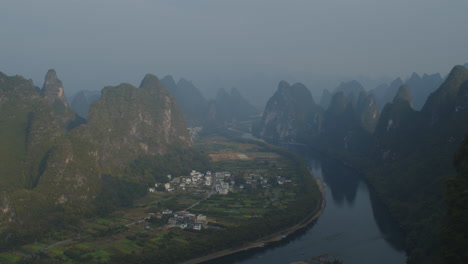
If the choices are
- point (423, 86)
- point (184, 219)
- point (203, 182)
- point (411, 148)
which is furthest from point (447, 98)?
point (423, 86)

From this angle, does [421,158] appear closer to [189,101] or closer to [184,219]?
[184,219]

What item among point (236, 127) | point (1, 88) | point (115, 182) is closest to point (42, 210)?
point (115, 182)

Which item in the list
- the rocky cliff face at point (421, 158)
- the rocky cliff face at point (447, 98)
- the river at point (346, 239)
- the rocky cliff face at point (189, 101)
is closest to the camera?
the river at point (346, 239)

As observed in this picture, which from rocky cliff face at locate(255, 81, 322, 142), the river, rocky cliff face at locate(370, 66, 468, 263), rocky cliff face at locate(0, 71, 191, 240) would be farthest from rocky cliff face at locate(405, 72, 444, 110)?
rocky cliff face at locate(0, 71, 191, 240)

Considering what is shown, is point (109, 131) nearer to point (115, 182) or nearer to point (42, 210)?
point (115, 182)

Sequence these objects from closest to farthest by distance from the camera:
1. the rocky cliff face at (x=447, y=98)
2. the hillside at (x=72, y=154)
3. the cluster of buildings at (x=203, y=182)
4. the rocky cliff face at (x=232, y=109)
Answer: the hillside at (x=72, y=154) < the cluster of buildings at (x=203, y=182) < the rocky cliff face at (x=447, y=98) < the rocky cliff face at (x=232, y=109)

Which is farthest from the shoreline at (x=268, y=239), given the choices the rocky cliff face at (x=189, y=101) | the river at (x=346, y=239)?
the rocky cliff face at (x=189, y=101)

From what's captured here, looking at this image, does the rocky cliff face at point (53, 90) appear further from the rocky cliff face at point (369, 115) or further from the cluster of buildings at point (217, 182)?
the rocky cliff face at point (369, 115)

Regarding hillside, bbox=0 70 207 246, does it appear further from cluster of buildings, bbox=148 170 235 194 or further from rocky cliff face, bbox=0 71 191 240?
cluster of buildings, bbox=148 170 235 194
